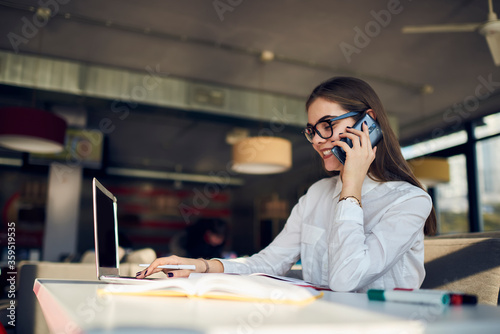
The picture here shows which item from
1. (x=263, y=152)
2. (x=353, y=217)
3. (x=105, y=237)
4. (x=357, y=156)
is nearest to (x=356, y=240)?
(x=353, y=217)

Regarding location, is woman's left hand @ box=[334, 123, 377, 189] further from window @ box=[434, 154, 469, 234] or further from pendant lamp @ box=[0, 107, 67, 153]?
window @ box=[434, 154, 469, 234]

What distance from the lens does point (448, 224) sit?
7.93m

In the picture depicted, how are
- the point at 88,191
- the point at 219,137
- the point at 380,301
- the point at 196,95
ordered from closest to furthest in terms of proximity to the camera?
the point at 380,301 < the point at 196,95 < the point at 219,137 < the point at 88,191

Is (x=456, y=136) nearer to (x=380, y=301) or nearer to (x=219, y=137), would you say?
(x=219, y=137)

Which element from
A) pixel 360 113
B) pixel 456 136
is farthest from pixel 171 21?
pixel 456 136

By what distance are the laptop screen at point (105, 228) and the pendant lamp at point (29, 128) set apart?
300 cm

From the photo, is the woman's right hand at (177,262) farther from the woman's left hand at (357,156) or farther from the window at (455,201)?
the window at (455,201)

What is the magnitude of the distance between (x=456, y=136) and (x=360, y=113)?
7162 mm

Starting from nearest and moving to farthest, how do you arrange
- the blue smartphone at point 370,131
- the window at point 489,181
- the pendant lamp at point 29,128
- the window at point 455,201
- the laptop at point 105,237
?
the laptop at point 105,237 < the blue smartphone at point 370,131 < the pendant lamp at point 29,128 < the window at point 489,181 < the window at point 455,201

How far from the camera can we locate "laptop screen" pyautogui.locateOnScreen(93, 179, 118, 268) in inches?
52.3

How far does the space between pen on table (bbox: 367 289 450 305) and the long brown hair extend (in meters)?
0.73

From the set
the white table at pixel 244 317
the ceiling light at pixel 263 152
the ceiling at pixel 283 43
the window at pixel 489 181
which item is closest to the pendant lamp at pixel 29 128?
the ceiling at pixel 283 43

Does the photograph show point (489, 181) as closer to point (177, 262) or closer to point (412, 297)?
point (177, 262)

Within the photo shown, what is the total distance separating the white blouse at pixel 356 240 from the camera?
1191mm
